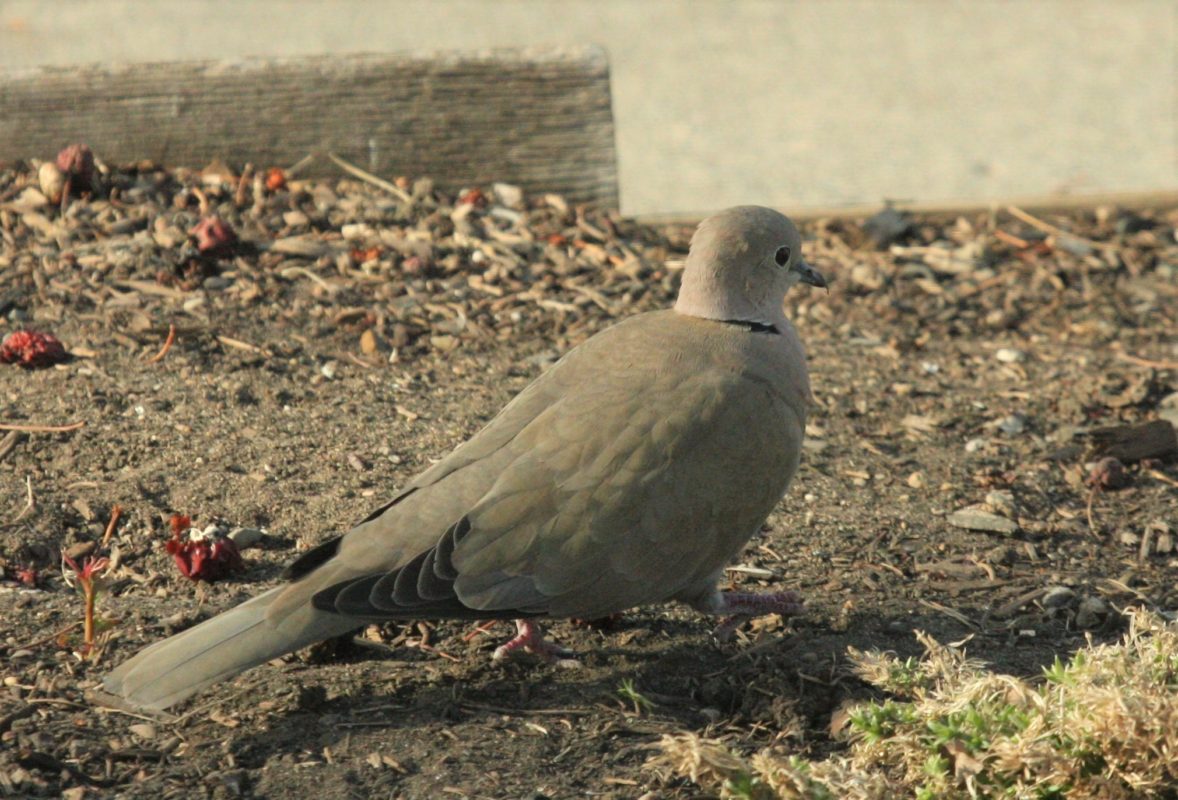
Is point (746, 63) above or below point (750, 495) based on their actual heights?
above

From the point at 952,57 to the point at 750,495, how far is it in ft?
22.0

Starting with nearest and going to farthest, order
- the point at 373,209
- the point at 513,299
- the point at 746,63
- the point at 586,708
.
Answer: the point at 586,708 → the point at 513,299 → the point at 373,209 → the point at 746,63

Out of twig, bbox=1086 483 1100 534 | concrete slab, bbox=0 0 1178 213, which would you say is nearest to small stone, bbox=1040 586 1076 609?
twig, bbox=1086 483 1100 534

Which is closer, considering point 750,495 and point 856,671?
point 856,671

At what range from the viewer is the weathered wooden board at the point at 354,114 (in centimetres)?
584

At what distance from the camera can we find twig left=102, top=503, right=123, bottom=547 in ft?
13.1

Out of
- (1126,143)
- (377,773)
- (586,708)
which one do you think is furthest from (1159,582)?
(1126,143)

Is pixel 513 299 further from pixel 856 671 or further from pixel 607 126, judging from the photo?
pixel 856 671

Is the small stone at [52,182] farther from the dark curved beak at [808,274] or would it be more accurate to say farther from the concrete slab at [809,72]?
the dark curved beak at [808,274]

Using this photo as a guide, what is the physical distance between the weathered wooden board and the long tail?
2968mm

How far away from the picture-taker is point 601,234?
5.96 m

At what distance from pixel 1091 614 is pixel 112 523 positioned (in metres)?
2.44

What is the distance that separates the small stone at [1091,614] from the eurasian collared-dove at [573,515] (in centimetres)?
72

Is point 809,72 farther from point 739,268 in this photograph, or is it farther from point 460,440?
point 739,268
